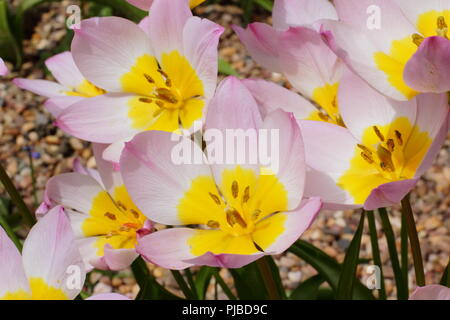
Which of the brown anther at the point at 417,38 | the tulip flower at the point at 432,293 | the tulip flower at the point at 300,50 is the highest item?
the brown anther at the point at 417,38

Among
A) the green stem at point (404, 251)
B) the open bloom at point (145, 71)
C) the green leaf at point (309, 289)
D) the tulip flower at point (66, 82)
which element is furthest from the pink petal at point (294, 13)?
the green leaf at point (309, 289)

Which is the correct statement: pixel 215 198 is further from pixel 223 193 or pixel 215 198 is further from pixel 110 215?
pixel 110 215

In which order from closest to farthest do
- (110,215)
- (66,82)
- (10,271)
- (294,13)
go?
(10,271)
(294,13)
(110,215)
(66,82)

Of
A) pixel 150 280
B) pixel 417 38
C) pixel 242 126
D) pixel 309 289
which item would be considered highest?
pixel 417 38

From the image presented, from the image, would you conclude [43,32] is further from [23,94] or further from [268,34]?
[268,34]

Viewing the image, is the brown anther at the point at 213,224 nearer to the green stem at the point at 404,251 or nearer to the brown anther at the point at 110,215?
the brown anther at the point at 110,215

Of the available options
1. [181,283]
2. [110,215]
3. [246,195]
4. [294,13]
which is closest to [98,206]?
[110,215]
